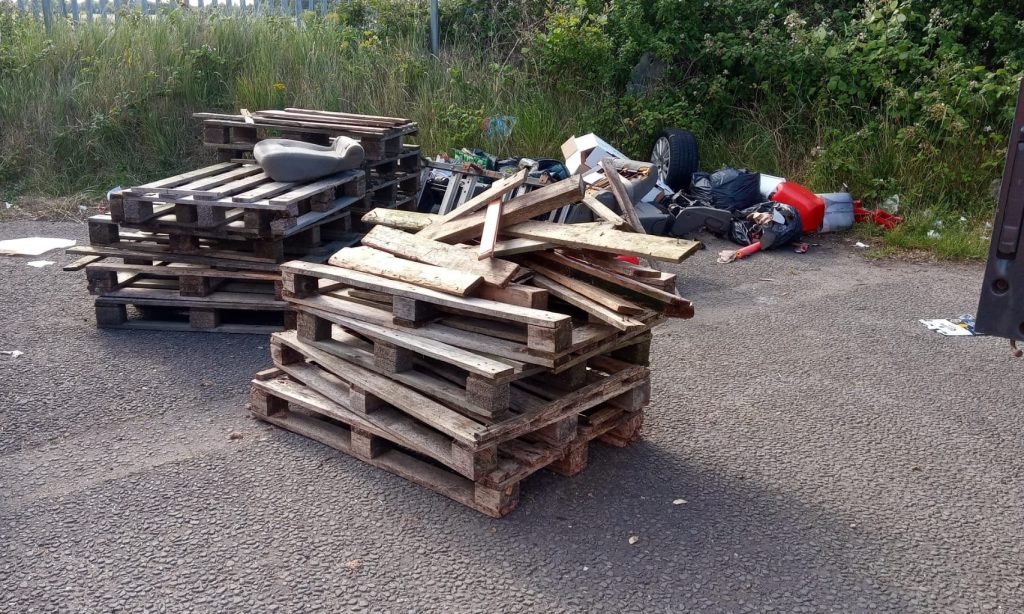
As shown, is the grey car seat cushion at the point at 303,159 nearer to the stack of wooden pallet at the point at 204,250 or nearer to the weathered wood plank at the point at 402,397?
the stack of wooden pallet at the point at 204,250

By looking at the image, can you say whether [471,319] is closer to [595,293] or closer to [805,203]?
[595,293]

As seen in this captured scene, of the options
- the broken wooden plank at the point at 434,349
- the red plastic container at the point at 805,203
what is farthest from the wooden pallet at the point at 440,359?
the red plastic container at the point at 805,203

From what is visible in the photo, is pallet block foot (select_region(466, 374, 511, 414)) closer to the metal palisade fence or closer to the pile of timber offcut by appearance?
the pile of timber offcut

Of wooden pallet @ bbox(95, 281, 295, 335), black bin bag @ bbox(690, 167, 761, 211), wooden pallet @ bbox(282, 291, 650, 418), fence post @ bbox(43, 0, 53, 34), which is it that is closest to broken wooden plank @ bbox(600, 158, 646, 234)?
wooden pallet @ bbox(282, 291, 650, 418)

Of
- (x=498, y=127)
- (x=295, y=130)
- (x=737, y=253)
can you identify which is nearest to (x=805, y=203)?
(x=737, y=253)

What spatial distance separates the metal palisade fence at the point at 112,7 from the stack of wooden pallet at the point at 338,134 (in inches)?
220

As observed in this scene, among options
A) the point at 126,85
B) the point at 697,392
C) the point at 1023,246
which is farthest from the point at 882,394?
the point at 126,85

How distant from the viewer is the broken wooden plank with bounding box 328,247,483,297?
3.85m

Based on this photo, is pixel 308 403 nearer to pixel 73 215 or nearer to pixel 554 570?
pixel 554 570

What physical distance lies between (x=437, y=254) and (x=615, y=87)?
7.67m

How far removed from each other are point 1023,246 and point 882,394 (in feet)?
8.75

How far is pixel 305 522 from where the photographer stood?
144 inches

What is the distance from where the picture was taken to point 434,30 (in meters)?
12.3

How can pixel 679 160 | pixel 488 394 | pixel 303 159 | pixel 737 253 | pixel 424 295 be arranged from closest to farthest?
1. pixel 488 394
2. pixel 424 295
3. pixel 303 159
4. pixel 737 253
5. pixel 679 160
